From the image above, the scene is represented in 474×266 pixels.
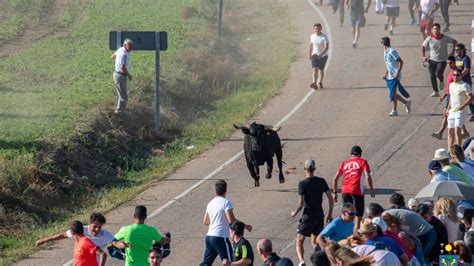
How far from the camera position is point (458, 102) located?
23422 millimetres

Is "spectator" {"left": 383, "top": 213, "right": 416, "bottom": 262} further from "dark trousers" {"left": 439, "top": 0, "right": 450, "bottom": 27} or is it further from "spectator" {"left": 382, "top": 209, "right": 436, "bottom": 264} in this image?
"dark trousers" {"left": 439, "top": 0, "right": 450, "bottom": 27}

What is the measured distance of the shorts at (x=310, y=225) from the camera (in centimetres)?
1748

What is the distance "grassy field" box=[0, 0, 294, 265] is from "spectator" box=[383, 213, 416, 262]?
7.28m

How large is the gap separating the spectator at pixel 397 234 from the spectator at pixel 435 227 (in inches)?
32.1

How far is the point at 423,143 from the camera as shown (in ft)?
83.0

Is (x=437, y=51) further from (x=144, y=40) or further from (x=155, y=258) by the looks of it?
(x=155, y=258)

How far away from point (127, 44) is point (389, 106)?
7.21 meters

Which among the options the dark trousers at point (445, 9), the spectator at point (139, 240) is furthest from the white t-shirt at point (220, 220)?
the dark trousers at point (445, 9)

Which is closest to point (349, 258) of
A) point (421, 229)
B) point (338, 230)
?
point (421, 229)

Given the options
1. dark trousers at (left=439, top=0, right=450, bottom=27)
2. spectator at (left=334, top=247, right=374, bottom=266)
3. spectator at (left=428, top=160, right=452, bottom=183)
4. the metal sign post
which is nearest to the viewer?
spectator at (left=334, top=247, right=374, bottom=266)

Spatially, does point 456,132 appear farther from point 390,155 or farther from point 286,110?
point 286,110

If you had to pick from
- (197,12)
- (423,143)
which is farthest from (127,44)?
(197,12)

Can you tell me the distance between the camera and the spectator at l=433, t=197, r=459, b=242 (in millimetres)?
→ 15164

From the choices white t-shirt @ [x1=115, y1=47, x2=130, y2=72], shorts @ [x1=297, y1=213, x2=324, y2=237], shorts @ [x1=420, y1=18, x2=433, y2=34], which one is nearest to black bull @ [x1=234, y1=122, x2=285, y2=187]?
shorts @ [x1=297, y1=213, x2=324, y2=237]
